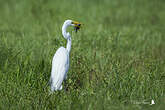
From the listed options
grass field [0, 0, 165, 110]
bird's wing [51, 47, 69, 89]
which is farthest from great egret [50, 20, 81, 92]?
grass field [0, 0, 165, 110]

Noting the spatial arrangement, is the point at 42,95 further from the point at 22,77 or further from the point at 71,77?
the point at 71,77

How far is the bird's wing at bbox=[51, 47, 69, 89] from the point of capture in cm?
374

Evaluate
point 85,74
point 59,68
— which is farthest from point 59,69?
point 85,74

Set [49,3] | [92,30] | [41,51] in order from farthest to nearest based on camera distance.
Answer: [49,3]
[92,30]
[41,51]

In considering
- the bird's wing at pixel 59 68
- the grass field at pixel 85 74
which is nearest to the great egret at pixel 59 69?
the bird's wing at pixel 59 68

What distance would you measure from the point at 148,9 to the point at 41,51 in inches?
217

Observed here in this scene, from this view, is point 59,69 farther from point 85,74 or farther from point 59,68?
point 85,74

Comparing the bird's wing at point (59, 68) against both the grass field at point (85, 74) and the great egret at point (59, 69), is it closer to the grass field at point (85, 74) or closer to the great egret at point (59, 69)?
the great egret at point (59, 69)

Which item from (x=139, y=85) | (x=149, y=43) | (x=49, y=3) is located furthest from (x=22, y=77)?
(x=49, y=3)

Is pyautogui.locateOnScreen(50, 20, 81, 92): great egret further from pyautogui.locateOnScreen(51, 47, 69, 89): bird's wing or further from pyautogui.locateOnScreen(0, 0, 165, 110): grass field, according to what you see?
pyautogui.locateOnScreen(0, 0, 165, 110): grass field

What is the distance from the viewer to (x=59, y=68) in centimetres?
378

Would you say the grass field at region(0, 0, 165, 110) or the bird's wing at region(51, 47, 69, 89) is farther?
the bird's wing at region(51, 47, 69, 89)

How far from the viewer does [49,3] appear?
31.3 feet

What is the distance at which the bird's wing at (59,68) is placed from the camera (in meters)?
3.74
